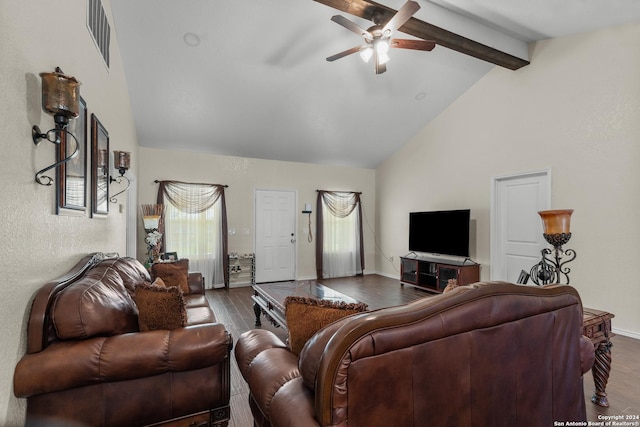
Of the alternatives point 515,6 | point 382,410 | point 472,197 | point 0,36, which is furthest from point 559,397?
point 472,197

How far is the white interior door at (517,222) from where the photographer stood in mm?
4188

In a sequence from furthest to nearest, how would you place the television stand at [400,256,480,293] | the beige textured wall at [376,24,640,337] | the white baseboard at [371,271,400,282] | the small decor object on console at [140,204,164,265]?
the white baseboard at [371,271,400,282] → the television stand at [400,256,480,293] → the small decor object on console at [140,204,164,265] → the beige textured wall at [376,24,640,337]

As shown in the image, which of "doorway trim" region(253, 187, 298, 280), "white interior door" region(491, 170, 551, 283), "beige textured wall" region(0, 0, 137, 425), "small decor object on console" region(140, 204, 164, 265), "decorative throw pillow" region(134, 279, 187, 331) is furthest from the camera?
"doorway trim" region(253, 187, 298, 280)

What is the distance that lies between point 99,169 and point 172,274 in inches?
51.8

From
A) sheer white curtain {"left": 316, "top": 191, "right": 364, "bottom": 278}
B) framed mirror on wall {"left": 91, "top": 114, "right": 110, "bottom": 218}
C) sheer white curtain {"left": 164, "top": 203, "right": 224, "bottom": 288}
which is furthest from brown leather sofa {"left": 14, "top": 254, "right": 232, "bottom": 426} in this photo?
sheer white curtain {"left": 316, "top": 191, "right": 364, "bottom": 278}

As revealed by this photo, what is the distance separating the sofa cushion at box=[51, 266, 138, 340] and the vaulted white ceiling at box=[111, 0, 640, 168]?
2.88 m

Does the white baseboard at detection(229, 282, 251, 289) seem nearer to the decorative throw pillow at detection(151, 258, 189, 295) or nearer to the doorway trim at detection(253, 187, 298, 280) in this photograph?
the doorway trim at detection(253, 187, 298, 280)

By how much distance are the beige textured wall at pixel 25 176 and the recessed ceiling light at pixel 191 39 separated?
5.30 ft

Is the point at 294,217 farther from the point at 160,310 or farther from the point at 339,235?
the point at 160,310

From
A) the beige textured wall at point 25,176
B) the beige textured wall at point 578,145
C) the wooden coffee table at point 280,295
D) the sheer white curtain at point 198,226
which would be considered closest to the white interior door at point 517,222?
the beige textured wall at point 578,145

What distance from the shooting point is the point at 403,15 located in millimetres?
2561

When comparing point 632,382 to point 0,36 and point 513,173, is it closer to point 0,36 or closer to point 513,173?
point 513,173

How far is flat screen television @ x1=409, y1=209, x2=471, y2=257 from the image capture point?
497cm

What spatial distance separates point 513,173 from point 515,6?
2.13 metres
